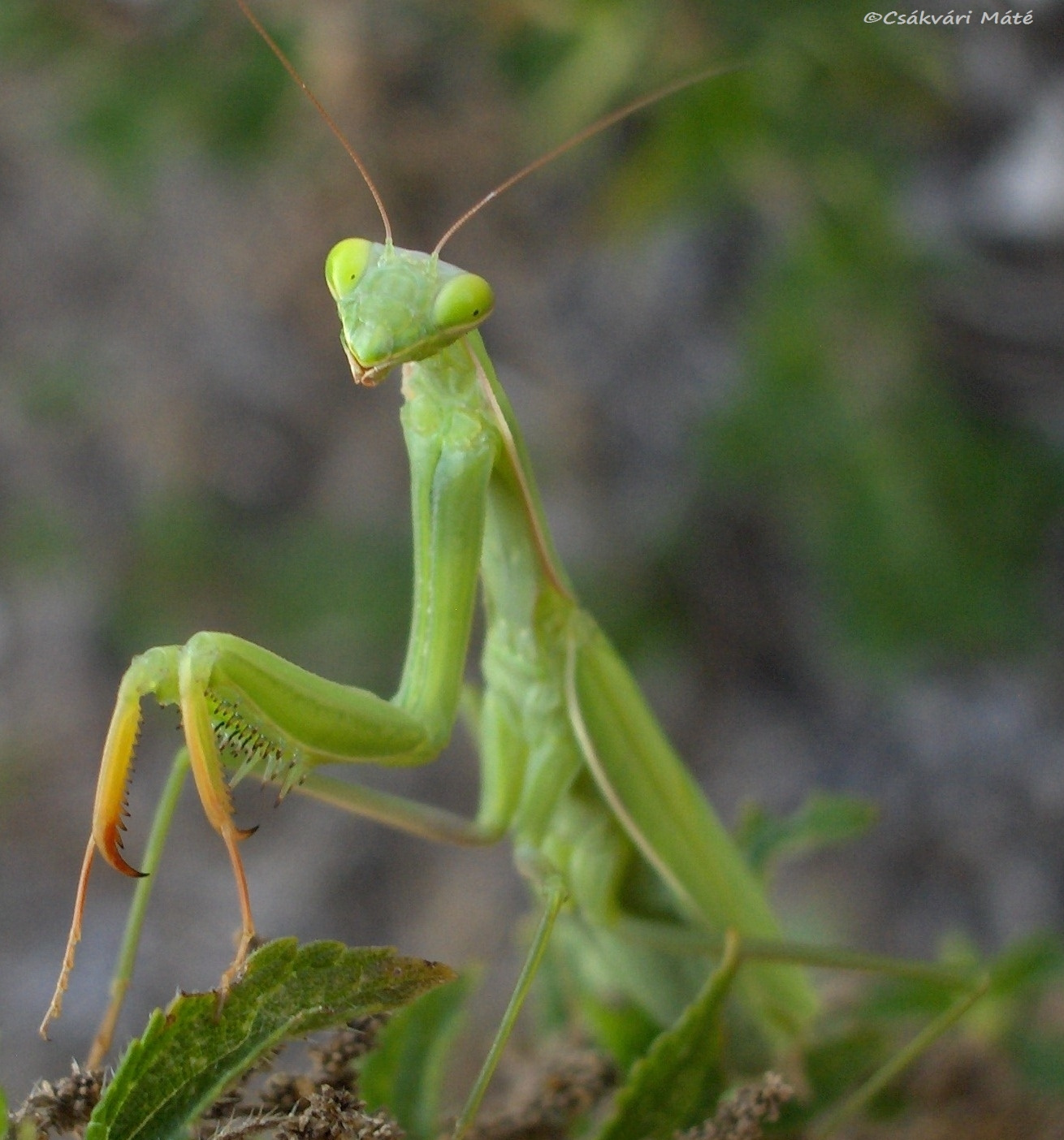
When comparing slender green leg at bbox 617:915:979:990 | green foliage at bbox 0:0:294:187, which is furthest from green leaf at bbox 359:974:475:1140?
green foliage at bbox 0:0:294:187

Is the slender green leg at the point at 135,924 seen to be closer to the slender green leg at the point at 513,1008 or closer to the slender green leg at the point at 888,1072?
the slender green leg at the point at 513,1008

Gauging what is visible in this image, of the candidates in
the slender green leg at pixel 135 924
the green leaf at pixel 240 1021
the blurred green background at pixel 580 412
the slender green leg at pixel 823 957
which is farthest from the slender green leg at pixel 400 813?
the blurred green background at pixel 580 412

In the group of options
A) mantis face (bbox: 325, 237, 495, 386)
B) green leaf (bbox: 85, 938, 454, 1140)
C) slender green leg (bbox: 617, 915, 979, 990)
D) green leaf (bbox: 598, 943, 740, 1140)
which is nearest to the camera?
green leaf (bbox: 85, 938, 454, 1140)

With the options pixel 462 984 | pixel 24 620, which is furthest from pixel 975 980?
pixel 24 620

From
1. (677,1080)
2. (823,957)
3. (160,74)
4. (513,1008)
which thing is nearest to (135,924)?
(513,1008)

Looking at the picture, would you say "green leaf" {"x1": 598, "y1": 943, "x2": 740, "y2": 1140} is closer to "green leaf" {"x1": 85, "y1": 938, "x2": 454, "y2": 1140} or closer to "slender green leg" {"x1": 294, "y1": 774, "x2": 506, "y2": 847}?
"green leaf" {"x1": 85, "y1": 938, "x2": 454, "y2": 1140}

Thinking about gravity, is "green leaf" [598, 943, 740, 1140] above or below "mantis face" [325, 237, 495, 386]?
below

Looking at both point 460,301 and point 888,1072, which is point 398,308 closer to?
point 460,301
